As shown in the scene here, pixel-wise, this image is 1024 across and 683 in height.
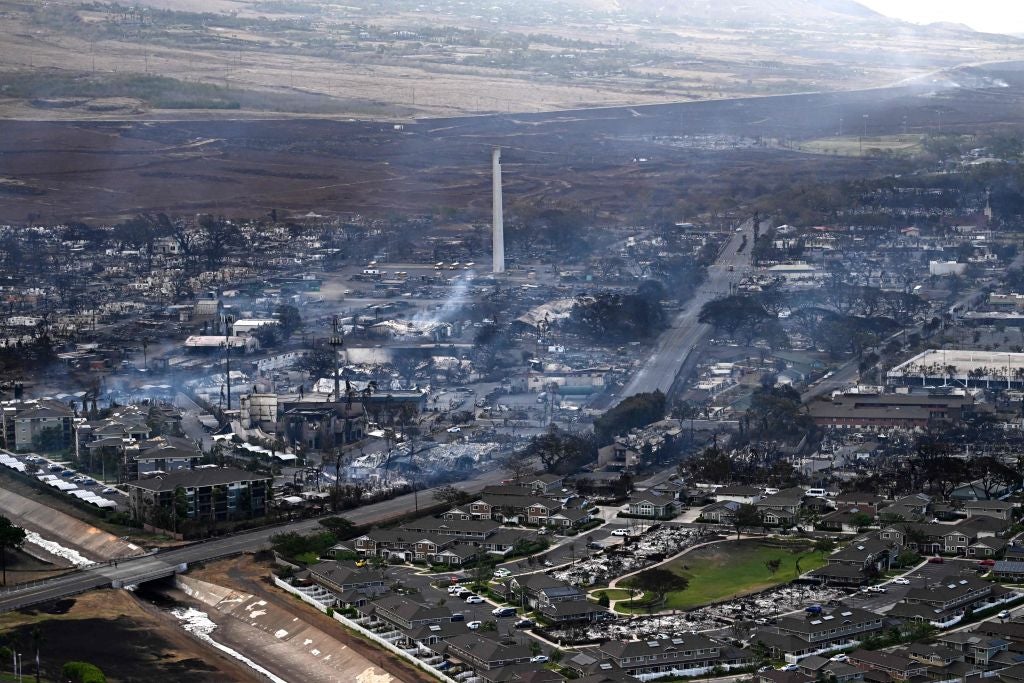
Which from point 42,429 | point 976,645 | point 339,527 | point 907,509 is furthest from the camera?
point 42,429

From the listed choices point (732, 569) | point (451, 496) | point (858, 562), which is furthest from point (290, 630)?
point (858, 562)

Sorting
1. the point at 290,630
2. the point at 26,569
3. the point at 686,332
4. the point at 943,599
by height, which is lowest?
the point at 686,332

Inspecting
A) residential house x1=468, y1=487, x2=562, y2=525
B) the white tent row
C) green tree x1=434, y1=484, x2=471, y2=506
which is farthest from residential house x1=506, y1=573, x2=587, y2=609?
the white tent row

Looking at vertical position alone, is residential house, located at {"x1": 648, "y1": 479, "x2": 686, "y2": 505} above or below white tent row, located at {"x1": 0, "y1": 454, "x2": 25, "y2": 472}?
above

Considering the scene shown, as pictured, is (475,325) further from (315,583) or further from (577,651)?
(577,651)


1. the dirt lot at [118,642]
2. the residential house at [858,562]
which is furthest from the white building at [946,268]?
the dirt lot at [118,642]

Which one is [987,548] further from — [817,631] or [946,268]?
[946,268]

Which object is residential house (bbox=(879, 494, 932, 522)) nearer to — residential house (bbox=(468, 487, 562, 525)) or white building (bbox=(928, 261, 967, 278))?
residential house (bbox=(468, 487, 562, 525))
